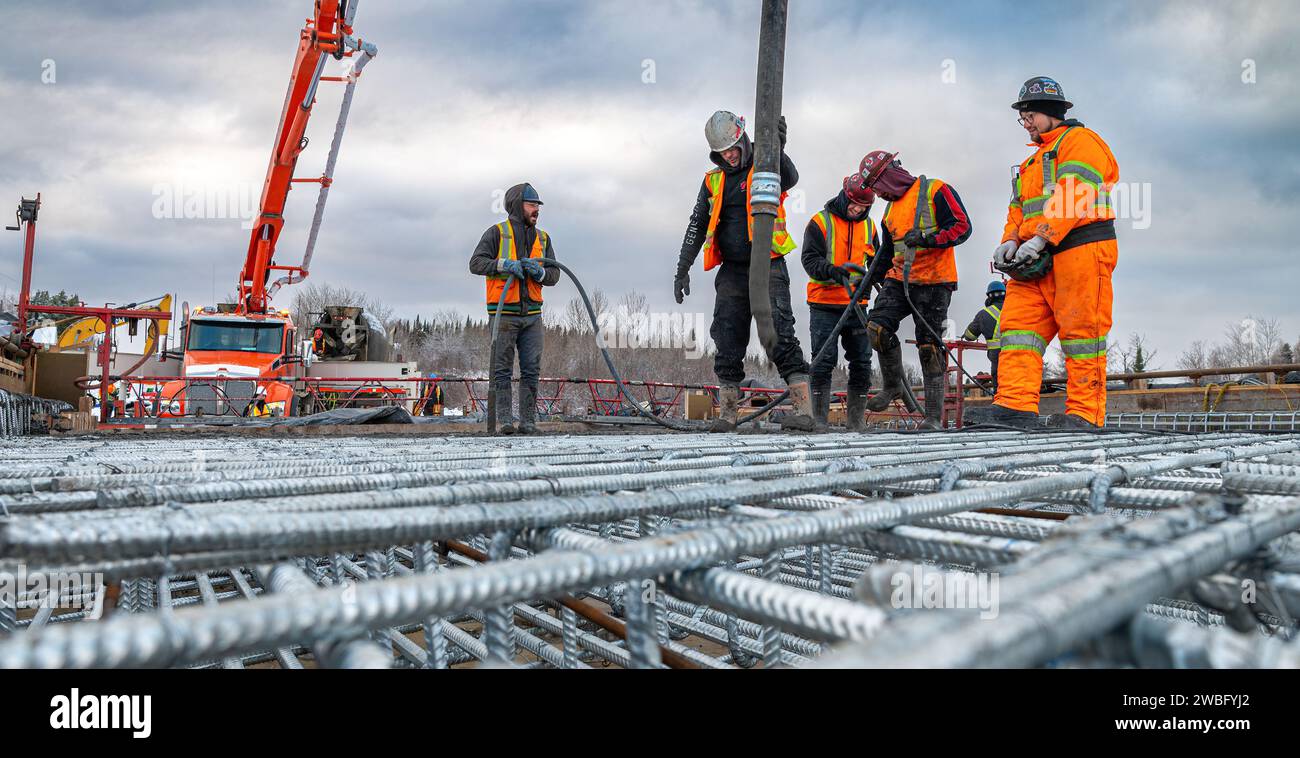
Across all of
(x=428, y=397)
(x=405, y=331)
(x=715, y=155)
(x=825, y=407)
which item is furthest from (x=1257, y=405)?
(x=405, y=331)

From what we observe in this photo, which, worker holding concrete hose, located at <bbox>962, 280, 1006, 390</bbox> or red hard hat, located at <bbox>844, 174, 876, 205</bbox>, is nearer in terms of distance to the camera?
red hard hat, located at <bbox>844, 174, 876, 205</bbox>

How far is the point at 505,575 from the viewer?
62cm

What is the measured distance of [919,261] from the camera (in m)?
6.02

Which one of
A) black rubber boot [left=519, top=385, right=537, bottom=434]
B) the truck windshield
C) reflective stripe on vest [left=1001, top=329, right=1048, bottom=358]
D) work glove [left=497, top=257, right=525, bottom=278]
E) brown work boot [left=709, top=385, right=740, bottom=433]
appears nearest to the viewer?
reflective stripe on vest [left=1001, top=329, right=1048, bottom=358]

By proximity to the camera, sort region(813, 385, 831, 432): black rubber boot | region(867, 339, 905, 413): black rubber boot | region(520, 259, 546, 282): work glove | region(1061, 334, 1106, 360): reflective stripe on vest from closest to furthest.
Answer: region(1061, 334, 1106, 360): reflective stripe on vest < region(520, 259, 546, 282): work glove < region(867, 339, 905, 413): black rubber boot < region(813, 385, 831, 432): black rubber boot

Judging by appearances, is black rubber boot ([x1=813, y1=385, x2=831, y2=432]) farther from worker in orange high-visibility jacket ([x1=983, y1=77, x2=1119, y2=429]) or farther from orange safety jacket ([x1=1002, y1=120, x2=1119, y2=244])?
orange safety jacket ([x1=1002, y1=120, x2=1119, y2=244])

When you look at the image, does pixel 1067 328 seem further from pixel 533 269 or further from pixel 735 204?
pixel 533 269

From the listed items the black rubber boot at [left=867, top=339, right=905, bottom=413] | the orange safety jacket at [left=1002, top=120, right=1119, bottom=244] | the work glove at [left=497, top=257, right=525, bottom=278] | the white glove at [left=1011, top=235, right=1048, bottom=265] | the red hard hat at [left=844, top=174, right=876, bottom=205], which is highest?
the red hard hat at [left=844, top=174, right=876, bottom=205]

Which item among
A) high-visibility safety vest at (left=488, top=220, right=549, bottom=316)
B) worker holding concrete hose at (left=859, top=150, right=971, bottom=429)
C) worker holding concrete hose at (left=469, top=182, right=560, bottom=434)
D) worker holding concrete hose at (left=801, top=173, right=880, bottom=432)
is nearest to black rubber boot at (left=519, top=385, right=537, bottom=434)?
worker holding concrete hose at (left=469, top=182, right=560, bottom=434)

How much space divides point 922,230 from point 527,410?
133 inches

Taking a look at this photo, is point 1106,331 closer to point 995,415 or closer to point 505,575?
point 995,415

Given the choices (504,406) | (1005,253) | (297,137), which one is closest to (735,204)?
(1005,253)

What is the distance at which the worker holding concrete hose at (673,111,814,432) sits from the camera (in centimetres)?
562
